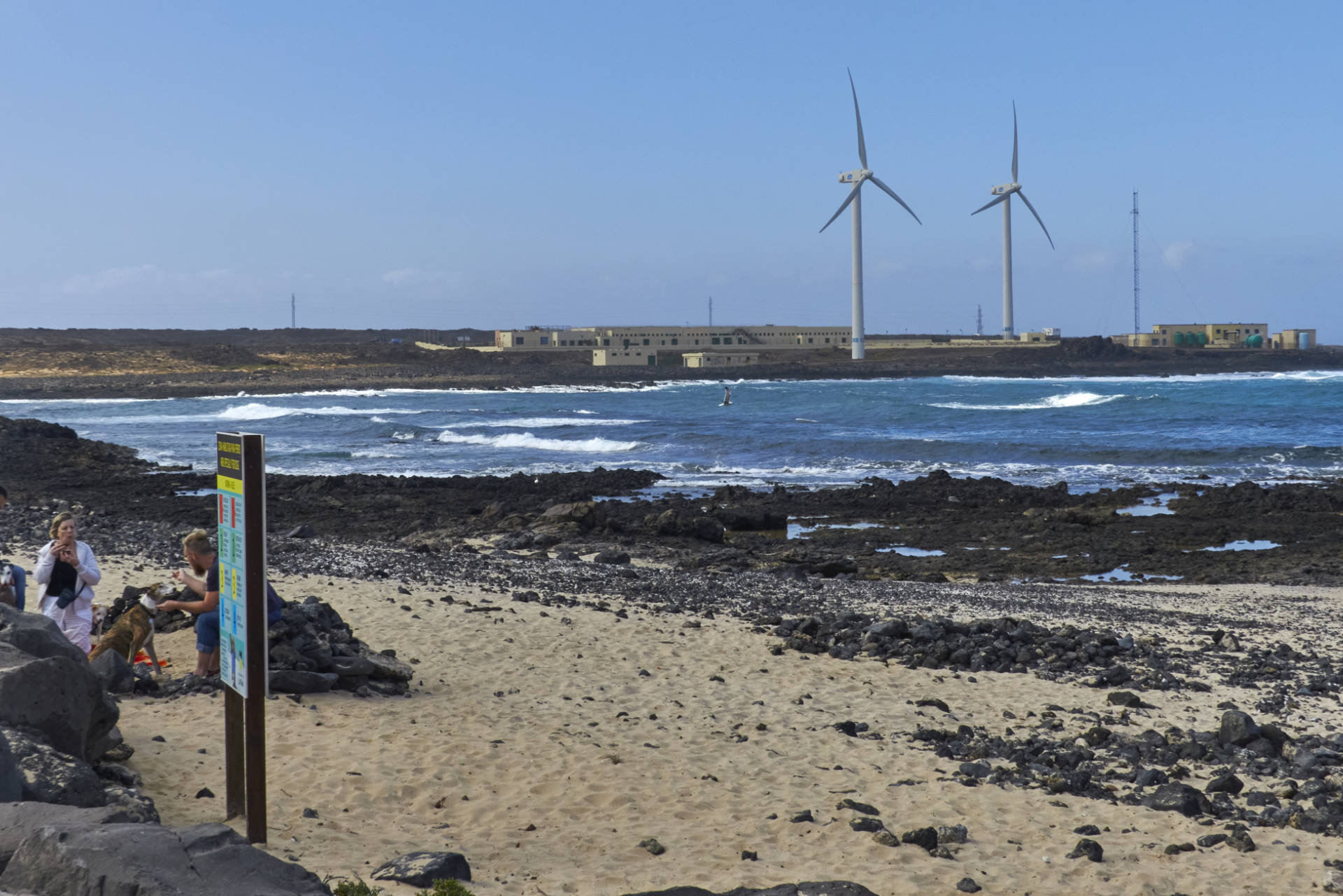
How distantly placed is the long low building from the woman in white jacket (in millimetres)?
127136

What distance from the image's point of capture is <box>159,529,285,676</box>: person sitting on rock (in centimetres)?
845

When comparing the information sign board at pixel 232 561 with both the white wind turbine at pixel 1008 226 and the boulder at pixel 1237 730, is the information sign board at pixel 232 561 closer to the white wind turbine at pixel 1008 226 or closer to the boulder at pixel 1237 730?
the boulder at pixel 1237 730

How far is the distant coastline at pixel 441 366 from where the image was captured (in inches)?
3784

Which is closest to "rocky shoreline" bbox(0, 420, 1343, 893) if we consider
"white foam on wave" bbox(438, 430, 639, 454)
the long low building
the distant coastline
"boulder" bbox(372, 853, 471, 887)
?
"boulder" bbox(372, 853, 471, 887)

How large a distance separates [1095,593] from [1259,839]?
9924 mm

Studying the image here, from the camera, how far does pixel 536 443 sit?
149 feet

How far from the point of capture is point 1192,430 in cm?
4709

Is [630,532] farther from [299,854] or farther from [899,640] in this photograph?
[299,854]

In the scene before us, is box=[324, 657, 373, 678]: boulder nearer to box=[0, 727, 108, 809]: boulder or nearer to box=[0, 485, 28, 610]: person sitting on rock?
box=[0, 485, 28, 610]: person sitting on rock

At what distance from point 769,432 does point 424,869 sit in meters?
43.4

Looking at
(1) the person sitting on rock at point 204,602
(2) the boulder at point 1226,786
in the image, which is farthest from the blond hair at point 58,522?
(2) the boulder at point 1226,786

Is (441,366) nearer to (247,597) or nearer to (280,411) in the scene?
(280,411)

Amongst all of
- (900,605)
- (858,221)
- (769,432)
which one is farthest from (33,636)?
(858,221)

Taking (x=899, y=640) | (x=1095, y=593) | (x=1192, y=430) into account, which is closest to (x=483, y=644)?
(x=899, y=640)
